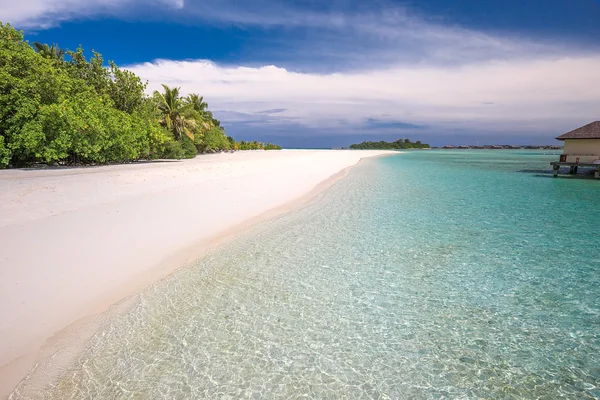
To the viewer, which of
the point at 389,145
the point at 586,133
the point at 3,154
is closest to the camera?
the point at 3,154

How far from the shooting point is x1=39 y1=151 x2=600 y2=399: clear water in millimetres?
3197

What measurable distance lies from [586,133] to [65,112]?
35.3 m

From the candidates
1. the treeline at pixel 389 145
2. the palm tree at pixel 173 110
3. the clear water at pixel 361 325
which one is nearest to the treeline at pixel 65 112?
the palm tree at pixel 173 110

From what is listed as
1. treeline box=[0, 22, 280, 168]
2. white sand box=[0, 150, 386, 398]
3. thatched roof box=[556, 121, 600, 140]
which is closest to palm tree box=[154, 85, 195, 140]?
treeline box=[0, 22, 280, 168]

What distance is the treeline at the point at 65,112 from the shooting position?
1755 centimetres

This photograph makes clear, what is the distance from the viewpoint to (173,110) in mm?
34062

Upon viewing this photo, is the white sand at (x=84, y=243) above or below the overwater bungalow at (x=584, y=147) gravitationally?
below

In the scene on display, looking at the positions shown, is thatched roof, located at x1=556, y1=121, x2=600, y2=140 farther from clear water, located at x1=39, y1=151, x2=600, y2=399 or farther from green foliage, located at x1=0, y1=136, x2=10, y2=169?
green foliage, located at x1=0, y1=136, x2=10, y2=169

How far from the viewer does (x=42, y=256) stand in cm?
537

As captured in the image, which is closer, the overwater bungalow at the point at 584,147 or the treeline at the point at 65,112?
the treeline at the point at 65,112

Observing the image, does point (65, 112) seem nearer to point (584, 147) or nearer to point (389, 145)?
point (584, 147)

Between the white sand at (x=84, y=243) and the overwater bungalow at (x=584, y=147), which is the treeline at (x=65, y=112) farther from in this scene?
the overwater bungalow at (x=584, y=147)

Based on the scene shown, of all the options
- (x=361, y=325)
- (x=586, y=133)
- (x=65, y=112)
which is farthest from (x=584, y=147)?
(x=65, y=112)

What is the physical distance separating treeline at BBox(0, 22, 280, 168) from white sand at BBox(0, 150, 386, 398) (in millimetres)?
7651
